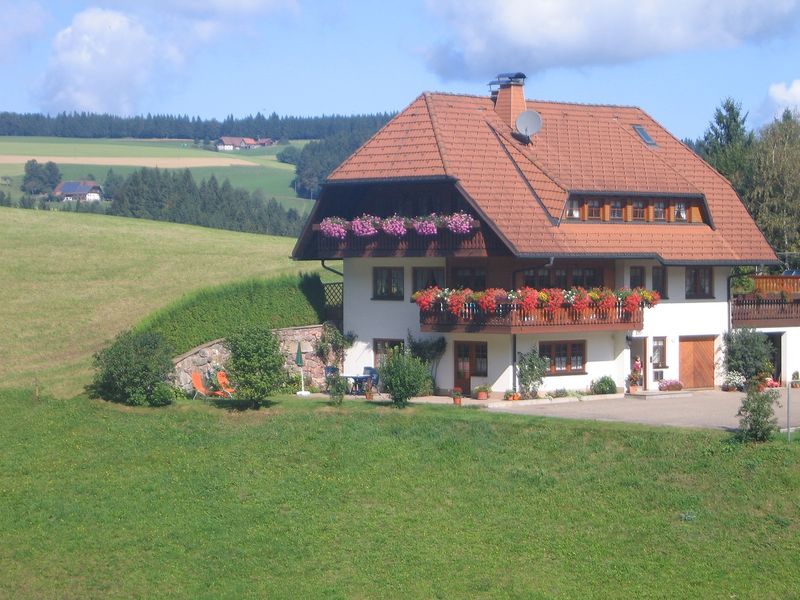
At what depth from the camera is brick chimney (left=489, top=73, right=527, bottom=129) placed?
44531 millimetres

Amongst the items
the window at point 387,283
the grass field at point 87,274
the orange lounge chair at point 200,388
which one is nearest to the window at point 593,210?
the window at point 387,283

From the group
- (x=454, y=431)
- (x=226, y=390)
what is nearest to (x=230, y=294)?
(x=226, y=390)

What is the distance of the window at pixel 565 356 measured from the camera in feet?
130

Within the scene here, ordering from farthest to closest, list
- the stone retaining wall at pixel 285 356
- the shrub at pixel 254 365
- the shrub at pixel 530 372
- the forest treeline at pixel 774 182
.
A: the forest treeline at pixel 774 182 < the stone retaining wall at pixel 285 356 < the shrub at pixel 530 372 < the shrub at pixel 254 365

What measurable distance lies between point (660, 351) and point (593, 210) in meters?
5.09

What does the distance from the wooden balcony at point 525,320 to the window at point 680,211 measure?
196 inches

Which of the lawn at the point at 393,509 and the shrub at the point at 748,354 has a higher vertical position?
the shrub at the point at 748,354

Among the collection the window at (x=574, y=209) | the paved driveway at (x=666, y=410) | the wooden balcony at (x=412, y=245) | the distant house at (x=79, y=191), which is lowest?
the paved driveway at (x=666, y=410)

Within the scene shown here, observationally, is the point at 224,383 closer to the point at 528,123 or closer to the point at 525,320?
the point at 525,320

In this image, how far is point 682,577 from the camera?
80.9 ft

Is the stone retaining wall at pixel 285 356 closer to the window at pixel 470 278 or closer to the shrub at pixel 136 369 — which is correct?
the shrub at pixel 136 369

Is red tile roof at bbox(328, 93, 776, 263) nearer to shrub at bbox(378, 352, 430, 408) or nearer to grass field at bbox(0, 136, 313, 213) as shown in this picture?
shrub at bbox(378, 352, 430, 408)

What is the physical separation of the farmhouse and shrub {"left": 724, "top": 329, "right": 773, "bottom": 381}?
659 millimetres

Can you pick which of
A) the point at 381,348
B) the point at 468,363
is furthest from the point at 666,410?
the point at 381,348
